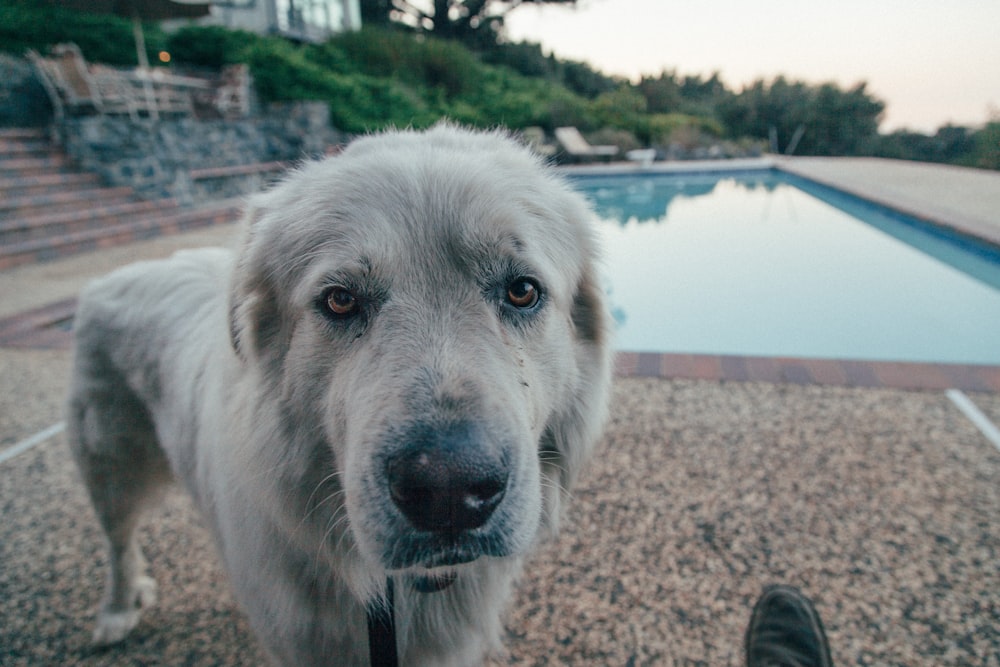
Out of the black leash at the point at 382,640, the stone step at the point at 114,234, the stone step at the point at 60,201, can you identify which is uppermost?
the black leash at the point at 382,640

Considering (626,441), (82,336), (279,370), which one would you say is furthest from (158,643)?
(626,441)

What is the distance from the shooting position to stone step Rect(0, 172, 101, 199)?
8.76 meters

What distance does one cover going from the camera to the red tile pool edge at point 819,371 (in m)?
3.78

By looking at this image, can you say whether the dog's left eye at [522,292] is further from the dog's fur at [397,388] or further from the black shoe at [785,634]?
the black shoe at [785,634]

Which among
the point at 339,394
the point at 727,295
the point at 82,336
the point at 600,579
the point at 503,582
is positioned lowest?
the point at 727,295

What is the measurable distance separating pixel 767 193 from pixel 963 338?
986 centimetres

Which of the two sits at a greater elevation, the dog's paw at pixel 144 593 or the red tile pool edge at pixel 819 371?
the red tile pool edge at pixel 819 371

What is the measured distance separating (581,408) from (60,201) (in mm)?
10982

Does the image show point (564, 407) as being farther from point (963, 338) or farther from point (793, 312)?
point (963, 338)

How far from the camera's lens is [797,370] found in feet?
13.3

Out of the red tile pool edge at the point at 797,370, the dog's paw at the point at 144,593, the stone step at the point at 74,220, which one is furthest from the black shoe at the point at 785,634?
the stone step at the point at 74,220

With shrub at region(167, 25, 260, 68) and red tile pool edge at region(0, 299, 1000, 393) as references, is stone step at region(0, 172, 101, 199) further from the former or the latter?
shrub at region(167, 25, 260, 68)

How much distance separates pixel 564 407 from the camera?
5.55 feet

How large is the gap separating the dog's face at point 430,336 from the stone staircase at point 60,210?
332 inches
